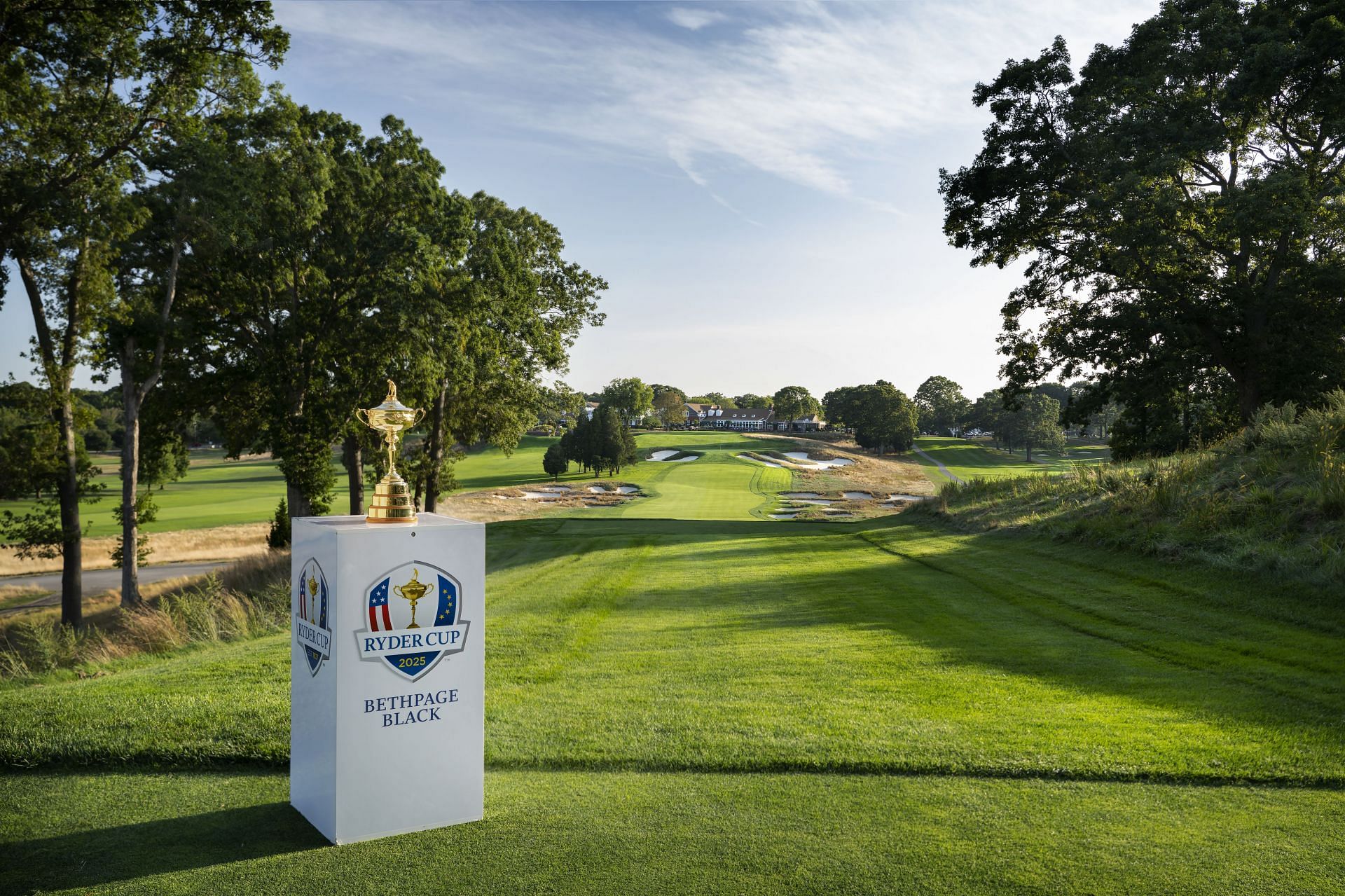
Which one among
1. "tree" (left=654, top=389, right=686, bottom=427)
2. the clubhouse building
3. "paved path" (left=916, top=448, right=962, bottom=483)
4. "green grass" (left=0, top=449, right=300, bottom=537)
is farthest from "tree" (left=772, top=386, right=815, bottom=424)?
"green grass" (left=0, top=449, right=300, bottom=537)

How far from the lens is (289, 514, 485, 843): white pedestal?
4.31 m

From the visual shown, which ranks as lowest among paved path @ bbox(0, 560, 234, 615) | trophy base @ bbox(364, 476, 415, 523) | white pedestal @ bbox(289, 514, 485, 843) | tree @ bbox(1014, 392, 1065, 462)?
paved path @ bbox(0, 560, 234, 615)

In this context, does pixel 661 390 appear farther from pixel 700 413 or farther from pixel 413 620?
pixel 413 620

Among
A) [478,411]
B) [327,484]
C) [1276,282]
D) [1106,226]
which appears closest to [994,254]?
[1106,226]

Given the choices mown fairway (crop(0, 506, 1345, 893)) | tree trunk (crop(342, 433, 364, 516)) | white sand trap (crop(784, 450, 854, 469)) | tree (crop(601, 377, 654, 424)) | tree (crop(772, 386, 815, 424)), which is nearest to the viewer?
mown fairway (crop(0, 506, 1345, 893))

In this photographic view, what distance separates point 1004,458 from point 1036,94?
50740 mm

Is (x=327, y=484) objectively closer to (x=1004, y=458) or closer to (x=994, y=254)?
(x=994, y=254)

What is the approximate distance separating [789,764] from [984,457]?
246 ft

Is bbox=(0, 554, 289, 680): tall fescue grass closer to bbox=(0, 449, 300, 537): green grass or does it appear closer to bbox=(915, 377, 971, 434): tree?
bbox=(0, 449, 300, 537): green grass

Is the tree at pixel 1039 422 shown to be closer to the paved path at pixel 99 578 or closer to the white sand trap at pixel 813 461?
the white sand trap at pixel 813 461

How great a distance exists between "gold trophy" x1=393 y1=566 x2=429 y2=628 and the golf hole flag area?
1 cm

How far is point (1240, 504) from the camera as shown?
13758 millimetres

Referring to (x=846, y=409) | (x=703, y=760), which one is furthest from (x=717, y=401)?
(x=703, y=760)

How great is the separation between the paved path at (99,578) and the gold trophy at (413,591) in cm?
3174
